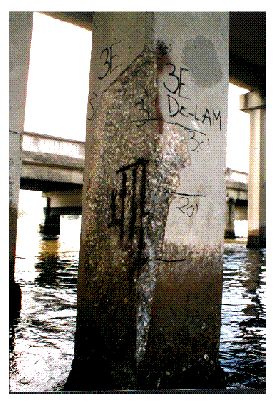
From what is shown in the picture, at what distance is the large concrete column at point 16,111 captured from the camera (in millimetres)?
4789

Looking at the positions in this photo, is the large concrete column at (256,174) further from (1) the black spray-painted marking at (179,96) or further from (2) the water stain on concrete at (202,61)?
(1) the black spray-painted marking at (179,96)

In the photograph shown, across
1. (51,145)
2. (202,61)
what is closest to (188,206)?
(202,61)

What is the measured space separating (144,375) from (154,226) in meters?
0.91

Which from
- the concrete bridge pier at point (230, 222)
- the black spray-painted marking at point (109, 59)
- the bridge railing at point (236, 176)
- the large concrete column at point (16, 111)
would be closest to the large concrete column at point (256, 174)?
the bridge railing at point (236, 176)

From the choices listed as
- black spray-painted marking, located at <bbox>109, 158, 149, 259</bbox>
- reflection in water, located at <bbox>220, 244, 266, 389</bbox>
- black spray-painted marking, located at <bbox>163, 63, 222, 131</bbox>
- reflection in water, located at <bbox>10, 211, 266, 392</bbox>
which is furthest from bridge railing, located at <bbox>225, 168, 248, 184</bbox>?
Result: black spray-painted marking, located at <bbox>109, 158, 149, 259</bbox>

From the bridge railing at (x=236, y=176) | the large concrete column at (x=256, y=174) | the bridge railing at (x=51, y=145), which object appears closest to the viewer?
the bridge railing at (x=51, y=145)

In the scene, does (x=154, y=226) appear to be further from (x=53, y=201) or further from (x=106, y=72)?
(x=53, y=201)

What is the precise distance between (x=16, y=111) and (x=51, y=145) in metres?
14.8

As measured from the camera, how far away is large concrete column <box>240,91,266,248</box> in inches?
742

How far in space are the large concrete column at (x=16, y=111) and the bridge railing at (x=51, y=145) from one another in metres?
13.0

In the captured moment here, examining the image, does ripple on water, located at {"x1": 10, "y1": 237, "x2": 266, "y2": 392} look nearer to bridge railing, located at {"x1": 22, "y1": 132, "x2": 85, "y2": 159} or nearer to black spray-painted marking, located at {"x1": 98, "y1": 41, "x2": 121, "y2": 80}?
black spray-painted marking, located at {"x1": 98, "y1": 41, "x2": 121, "y2": 80}

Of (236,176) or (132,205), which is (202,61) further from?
(236,176)

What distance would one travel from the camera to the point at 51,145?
19312 mm
